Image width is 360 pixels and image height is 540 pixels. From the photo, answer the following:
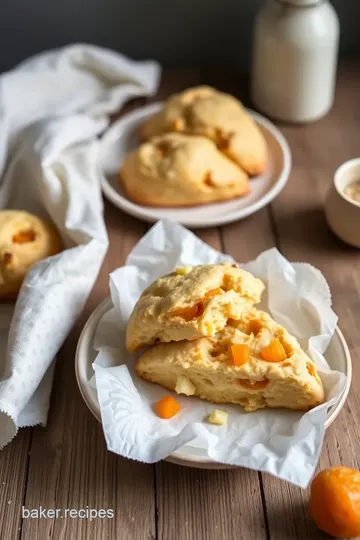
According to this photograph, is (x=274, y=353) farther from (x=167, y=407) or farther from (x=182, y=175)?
(x=182, y=175)

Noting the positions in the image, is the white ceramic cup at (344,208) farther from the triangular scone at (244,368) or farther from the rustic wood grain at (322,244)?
the triangular scone at (244,368)

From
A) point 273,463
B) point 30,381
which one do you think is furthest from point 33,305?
point 273,463

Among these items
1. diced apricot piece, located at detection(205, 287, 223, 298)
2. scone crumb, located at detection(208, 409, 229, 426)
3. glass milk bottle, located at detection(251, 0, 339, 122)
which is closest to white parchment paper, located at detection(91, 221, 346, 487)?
scone crumb, located at detection(208, 409, 229, 426)

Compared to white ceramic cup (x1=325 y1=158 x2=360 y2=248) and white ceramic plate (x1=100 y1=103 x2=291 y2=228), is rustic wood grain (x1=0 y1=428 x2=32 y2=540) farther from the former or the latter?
white ceramic cup (x1=325 y1=158 x2=360 y2=248)

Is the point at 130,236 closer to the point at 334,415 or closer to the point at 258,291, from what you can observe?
the point at 258,291

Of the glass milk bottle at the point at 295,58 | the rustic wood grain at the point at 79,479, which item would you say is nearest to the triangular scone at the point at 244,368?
the rustic wood grain at the point at 79,479

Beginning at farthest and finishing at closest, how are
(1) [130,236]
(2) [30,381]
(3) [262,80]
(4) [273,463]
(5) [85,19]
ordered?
(5) [85,19], (3) [262,80], (1) [130,236], (2) [30,381], (4) [273,463]

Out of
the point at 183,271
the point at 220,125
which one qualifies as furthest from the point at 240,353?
the point at 220,125
